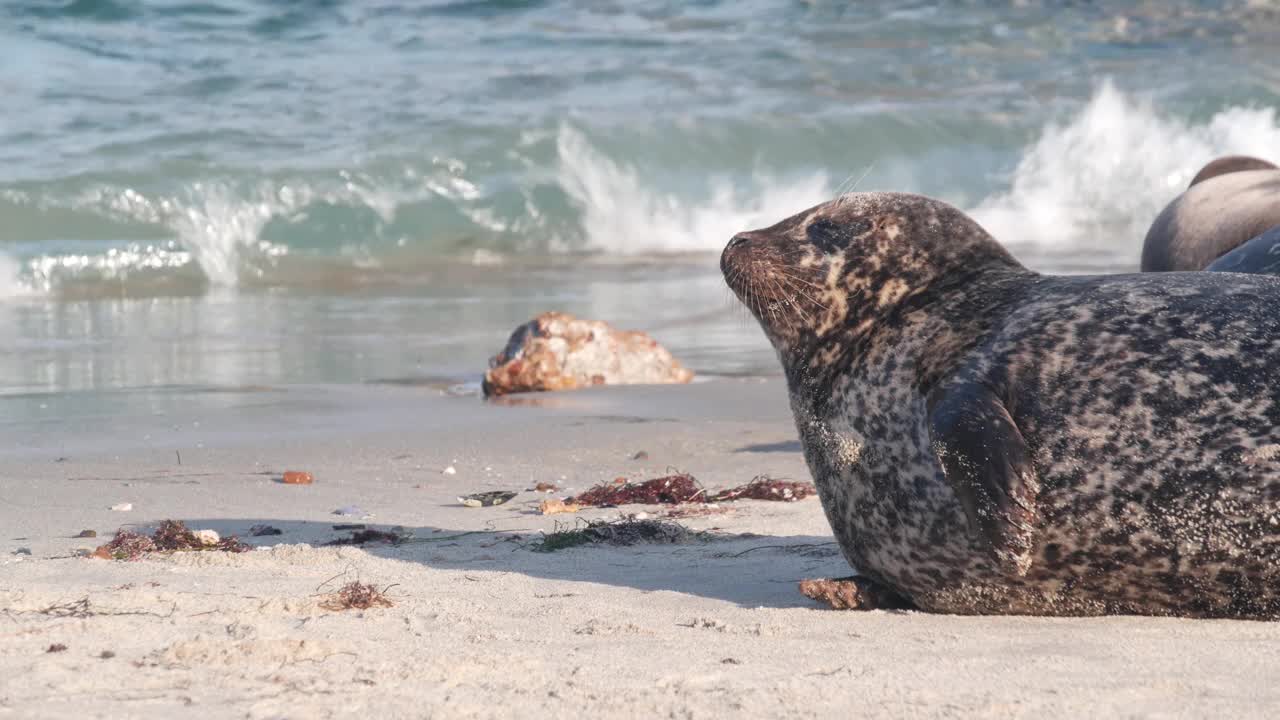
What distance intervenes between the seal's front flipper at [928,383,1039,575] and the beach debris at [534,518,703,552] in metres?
1.58

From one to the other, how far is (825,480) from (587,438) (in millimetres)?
3530

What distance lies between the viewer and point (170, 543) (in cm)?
472

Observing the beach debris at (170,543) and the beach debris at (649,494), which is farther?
the beach debris at (649,494)

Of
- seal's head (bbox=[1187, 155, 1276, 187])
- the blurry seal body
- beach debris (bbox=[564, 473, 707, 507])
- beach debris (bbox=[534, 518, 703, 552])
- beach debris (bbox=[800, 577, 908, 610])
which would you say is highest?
seal's head (bbox=[1187, 155, 1276, 187])

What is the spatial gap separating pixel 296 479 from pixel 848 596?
3020mm

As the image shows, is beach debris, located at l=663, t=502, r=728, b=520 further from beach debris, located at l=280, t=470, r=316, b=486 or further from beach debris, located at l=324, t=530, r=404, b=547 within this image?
beach debris, located at l=280, t=470, r=316, b=486

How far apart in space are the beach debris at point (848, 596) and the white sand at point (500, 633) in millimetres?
50

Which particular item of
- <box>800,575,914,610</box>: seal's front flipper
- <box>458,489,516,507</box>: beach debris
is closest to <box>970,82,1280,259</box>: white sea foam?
<box>458,489,516,507</box>: beach debris

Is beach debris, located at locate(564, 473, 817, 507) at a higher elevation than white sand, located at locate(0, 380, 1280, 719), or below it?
below

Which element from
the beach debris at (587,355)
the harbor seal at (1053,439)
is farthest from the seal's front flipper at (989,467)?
the beach debris at (587,355)

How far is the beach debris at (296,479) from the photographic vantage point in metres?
6.29

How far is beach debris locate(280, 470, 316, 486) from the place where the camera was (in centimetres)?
629

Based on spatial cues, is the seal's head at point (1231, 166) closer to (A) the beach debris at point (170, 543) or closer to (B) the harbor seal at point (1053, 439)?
(B) the harbor seal at point (1053, 439)

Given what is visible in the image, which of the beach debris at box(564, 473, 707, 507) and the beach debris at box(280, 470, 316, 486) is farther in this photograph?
the beach debris at box(280, 470, 316, 486)
